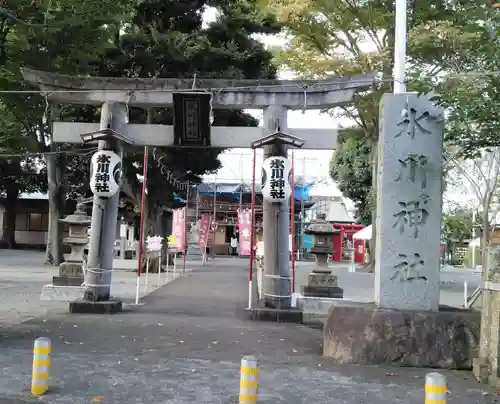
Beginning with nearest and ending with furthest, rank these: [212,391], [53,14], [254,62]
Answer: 1. [212,391]
2. [53,14]
3. [254,62]

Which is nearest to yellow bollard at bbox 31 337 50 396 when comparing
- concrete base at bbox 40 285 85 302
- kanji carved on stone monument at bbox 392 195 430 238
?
kanji carved on stone monument at bbox 392 195 430 238

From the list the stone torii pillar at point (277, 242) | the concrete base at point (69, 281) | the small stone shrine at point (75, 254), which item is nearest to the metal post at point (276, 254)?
the stone torii pillar at point (277, 242)

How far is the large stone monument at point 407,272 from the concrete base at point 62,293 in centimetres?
853

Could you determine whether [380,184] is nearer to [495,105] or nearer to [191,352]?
[495,105]

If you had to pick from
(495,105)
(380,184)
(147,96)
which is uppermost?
(147,96)

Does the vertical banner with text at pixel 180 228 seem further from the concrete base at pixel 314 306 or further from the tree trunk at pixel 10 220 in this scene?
the tree trunk at pixel 10 220

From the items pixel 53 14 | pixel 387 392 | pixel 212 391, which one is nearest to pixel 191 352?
pixel 212 391

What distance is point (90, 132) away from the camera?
13.0m

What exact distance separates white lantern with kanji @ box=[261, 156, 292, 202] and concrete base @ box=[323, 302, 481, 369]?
4.76 meters

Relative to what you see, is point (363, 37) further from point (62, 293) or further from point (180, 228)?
point (62, 293)

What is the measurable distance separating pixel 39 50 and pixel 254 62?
24.5ft

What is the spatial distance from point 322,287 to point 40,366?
36.9 feet

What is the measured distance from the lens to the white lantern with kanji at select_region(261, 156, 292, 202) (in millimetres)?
12406

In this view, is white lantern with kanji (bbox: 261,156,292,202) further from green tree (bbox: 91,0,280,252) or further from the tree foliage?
green tree (bbox: 91,0,280,252)
